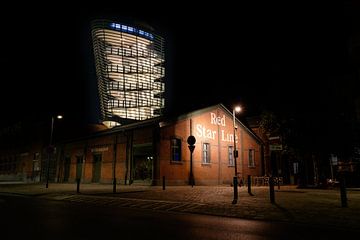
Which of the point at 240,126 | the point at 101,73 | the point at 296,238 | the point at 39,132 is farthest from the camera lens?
the point at 101,73

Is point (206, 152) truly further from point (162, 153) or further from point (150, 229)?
point (150, 229)

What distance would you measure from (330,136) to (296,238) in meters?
17.1

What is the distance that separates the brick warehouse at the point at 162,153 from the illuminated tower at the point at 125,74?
33455 mm

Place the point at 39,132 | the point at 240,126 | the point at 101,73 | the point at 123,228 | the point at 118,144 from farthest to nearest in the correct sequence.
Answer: the point at 101,73
the point at 39,132
the point at 240,126
the point at 118,144
the point at 123,228

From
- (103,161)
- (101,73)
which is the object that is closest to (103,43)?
(101,73)

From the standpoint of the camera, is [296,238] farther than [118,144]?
No

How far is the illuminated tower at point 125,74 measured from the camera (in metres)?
70.4

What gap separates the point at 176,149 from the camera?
26.6 meters

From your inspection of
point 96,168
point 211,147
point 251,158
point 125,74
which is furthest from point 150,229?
point 125,74

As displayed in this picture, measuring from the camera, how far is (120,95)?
7156 centimetres

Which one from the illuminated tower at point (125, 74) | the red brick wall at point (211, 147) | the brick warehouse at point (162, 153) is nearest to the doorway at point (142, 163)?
the brick warehouse at point (162, 153)

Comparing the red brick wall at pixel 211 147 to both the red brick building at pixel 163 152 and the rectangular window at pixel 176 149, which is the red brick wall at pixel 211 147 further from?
the rectangular window at pixel 176 149

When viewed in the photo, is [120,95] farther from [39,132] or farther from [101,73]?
[39,132]

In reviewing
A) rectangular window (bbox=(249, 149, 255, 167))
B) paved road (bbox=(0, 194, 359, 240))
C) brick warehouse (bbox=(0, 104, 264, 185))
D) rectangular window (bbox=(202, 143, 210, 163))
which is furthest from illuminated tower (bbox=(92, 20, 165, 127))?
paved road (bbox=(0, 194, 359, 240))
